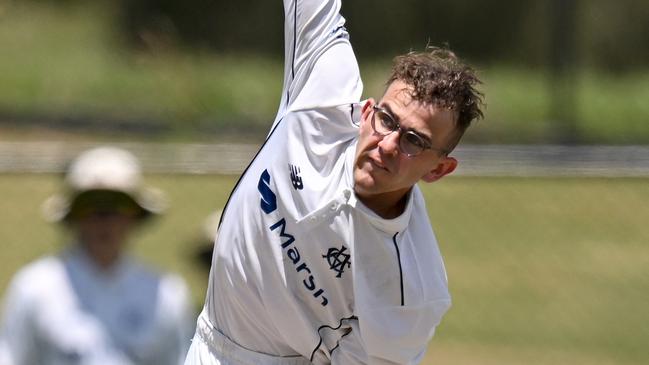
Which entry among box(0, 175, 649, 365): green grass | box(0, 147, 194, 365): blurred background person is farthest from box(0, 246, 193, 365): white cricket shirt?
box(0, 175, 649, 365): green grass

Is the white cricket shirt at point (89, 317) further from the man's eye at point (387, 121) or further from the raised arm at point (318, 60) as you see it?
the man's eye at point (387, 121)

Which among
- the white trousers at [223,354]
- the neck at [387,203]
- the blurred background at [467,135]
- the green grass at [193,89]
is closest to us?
the neck at [387,203]

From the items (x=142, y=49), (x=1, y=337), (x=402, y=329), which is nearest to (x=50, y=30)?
(x=142, y=49)

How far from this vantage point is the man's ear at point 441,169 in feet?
10.4

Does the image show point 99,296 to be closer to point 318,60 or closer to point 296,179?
point 296,179

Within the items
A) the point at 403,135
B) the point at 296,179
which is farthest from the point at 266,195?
the point at 403,135

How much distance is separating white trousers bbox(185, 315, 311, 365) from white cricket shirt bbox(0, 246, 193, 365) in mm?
979

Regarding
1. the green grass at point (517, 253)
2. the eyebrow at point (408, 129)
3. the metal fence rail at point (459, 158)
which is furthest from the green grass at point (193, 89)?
the eyebrow at point (408, 129)

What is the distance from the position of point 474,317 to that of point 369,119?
19.6ft

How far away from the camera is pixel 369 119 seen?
122 inches

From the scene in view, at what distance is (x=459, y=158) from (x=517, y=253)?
3.79ft

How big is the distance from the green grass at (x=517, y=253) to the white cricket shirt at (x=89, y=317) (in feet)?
12.2

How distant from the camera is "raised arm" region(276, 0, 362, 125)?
3.26 metres

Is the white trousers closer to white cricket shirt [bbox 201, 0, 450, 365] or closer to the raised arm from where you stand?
white cricket shirt [bbox 201, 0, 450, 365]
